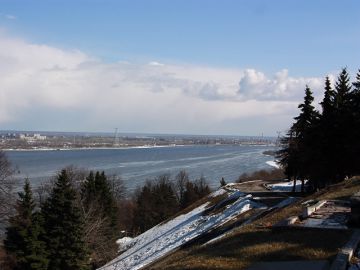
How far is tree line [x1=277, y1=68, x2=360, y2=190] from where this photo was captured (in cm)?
3328

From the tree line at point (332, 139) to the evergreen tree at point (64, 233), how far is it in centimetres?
1620

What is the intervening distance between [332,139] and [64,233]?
62.0ft

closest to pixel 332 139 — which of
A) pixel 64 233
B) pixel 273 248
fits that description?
pixel 64 233

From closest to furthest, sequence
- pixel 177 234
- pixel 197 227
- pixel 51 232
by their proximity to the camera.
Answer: pixel 51 232 → pixel 197 227 → pixel 177 234

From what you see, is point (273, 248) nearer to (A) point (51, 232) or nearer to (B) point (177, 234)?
(B) point (177, 234)

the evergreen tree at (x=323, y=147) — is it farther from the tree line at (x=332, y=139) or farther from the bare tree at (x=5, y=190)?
the bare tree at (x=5, y=190)

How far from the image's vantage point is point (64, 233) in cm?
3127

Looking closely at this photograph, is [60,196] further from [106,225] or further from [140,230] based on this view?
[140,230]

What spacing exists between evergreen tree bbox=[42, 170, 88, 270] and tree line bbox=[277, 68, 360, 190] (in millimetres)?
16197

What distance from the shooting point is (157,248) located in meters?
29.3

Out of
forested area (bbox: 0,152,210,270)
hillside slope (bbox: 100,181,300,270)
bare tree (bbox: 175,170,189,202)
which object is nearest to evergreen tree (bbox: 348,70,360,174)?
hillside slope (bbox: 100,181,300,270)

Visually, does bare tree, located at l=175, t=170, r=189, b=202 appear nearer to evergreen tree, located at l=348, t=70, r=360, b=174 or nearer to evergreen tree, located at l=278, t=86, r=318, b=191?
evergreen tree, located at l=278, t=86, r=318, b=191

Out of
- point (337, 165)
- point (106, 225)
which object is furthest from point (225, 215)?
point (106, 225)

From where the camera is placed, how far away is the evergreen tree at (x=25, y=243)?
94.0ft
